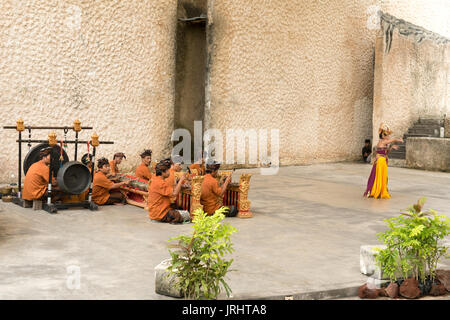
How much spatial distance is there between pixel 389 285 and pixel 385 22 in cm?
1530

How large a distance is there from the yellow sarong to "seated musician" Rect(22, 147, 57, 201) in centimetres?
662

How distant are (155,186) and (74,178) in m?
1.59

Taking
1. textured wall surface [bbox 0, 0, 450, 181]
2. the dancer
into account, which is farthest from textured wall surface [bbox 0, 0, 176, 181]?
the dancer

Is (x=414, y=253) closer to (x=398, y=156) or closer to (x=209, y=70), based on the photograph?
(x=209, y=70)

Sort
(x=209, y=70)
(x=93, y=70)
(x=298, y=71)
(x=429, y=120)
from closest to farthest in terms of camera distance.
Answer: (x=93, y=70)
(x=209, y=70)
(x=298, y=71)
(x=429, y=120)

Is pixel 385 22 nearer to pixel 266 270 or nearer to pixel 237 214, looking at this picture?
pixel 237 214

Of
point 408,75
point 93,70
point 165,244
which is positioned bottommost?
point 165,244

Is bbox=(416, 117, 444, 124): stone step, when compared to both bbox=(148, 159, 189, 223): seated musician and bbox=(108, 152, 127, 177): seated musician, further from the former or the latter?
Result: bbox=(148, 159, 189, 223): seated musician

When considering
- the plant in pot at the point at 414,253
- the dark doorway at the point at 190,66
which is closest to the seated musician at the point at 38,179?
the plant in pot at the point at 414,253

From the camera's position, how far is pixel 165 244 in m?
7.02

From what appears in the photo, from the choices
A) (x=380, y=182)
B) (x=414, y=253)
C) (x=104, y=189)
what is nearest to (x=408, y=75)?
(x=380, y=182)

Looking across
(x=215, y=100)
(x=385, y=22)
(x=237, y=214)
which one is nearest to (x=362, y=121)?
(x=385, y=22)

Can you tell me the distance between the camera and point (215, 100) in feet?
49.5

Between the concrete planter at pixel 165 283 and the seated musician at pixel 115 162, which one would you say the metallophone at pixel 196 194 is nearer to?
the seated musician at pixel 115 162
